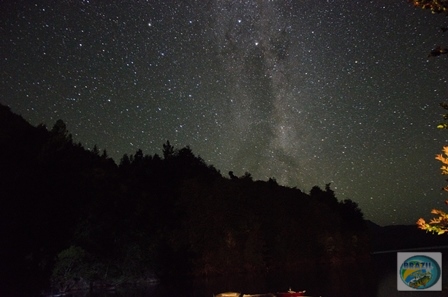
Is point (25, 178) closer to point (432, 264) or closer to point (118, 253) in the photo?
point (118, 253)

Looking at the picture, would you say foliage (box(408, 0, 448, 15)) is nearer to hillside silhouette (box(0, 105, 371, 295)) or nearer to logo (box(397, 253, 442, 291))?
logo (box(397, 253, 442, 291))

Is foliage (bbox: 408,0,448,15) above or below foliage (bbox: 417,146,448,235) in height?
above

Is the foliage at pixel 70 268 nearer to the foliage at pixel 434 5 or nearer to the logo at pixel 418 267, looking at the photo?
the logo at pixel 418 267

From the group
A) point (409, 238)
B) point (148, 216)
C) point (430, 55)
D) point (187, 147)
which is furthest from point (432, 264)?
point (409, 238)

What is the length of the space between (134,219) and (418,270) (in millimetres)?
40082

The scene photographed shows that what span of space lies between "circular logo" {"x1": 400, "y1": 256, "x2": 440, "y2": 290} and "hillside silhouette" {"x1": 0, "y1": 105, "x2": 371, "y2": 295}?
30.2 metres

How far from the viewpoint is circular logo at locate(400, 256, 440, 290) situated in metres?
12.3

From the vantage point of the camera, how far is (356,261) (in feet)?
279

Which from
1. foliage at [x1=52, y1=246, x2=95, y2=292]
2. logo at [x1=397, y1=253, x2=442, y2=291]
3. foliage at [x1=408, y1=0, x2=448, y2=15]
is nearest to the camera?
foliage at [x1=408, y1=0, x2=448, y2=15]

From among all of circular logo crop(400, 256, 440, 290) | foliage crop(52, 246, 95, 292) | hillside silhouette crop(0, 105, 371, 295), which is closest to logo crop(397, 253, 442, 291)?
circular logo crop(400, 256, 440, 290)

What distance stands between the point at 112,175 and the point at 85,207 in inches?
252

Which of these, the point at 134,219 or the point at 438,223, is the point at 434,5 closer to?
the point at 438,223

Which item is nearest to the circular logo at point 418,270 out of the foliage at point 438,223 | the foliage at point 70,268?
the foliage at point 438,223

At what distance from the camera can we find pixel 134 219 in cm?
4956
